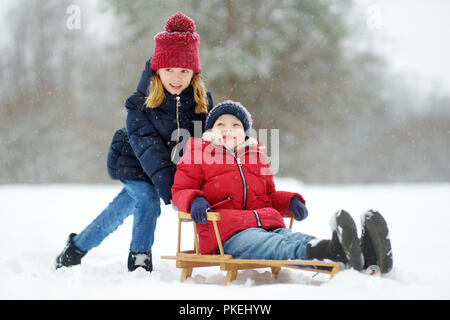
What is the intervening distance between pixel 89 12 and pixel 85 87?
261 centimetres

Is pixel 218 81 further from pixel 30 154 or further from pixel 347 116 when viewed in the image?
pixel 30 154

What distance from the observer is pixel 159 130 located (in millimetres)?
2865

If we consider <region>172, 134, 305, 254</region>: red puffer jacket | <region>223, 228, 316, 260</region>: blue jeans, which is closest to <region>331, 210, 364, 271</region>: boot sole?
<region>223, 228, 316, 260</region>: blue jeans

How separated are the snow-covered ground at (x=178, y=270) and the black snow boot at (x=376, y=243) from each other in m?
0.08

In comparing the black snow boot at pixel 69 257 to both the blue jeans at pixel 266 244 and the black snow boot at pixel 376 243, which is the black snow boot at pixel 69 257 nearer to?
the blue jeans at pixel 266 244

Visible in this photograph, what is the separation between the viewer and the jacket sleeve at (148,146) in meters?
2.69

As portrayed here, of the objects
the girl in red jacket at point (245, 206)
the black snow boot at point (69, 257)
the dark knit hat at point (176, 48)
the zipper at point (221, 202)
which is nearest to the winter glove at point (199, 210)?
the girl in red jacket at point (245, 206)

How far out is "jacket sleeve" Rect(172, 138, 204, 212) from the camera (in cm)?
245

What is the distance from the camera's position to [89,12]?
13445 mm

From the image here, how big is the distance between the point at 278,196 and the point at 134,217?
89cm

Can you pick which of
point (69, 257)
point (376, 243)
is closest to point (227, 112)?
point (376, 243)

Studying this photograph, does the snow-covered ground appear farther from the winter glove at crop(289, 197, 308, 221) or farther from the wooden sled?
the winter glove at crop(289, 197, 308, 221)
